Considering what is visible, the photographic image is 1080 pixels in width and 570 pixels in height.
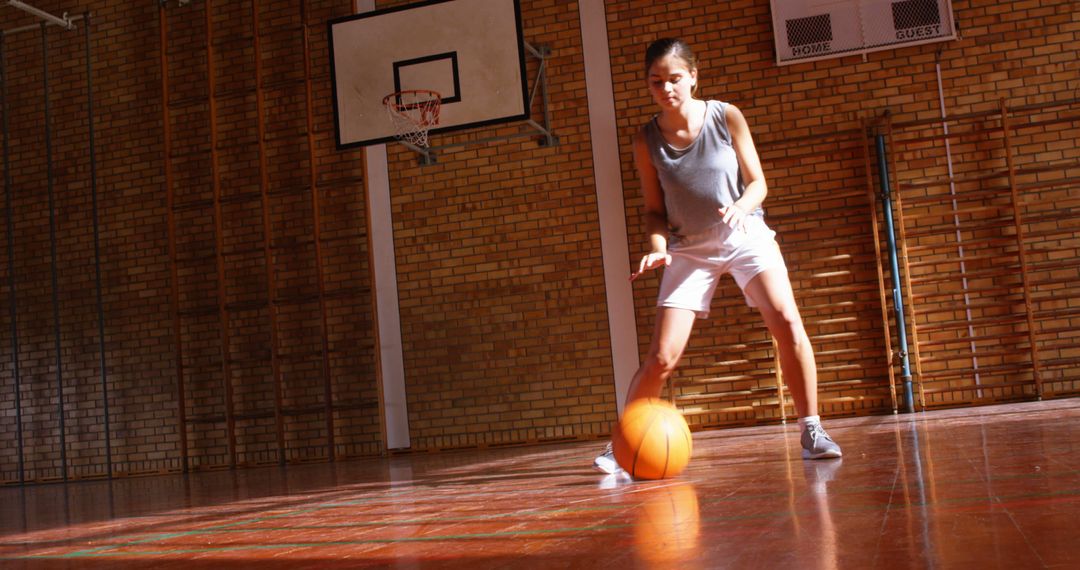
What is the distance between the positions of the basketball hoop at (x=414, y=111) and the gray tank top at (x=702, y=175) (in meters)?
4.32

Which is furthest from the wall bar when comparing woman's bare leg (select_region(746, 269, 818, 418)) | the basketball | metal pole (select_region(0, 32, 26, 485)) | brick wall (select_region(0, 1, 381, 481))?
metal pole (select_region(0, 32, 26, 485))

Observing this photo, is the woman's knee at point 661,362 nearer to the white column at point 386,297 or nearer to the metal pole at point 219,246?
the white column at point 386,297

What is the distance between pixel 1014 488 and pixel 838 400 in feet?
19.0

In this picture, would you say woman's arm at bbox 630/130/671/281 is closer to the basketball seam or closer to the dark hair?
the dark hair

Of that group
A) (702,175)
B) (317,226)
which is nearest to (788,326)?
(702,175)

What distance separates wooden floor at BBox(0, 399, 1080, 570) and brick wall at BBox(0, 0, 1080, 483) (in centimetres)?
313

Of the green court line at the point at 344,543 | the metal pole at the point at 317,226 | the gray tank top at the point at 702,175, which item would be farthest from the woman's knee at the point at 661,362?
the metal pole at the point at 317,226

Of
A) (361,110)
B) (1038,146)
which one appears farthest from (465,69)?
(1038,146)

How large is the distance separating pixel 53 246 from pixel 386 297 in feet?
11.9

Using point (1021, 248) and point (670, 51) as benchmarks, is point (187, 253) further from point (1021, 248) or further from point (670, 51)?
point (1021, 248)

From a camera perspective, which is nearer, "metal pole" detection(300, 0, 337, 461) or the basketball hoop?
the basketball hoop

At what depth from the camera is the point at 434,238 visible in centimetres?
879

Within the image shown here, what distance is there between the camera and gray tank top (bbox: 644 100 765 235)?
3.78 meters

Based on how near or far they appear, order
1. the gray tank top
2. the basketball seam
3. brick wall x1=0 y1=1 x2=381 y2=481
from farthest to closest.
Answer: brick wall x1=0 y1=1 x2=381 y2=481 < the gray tank top < the basketball seam
